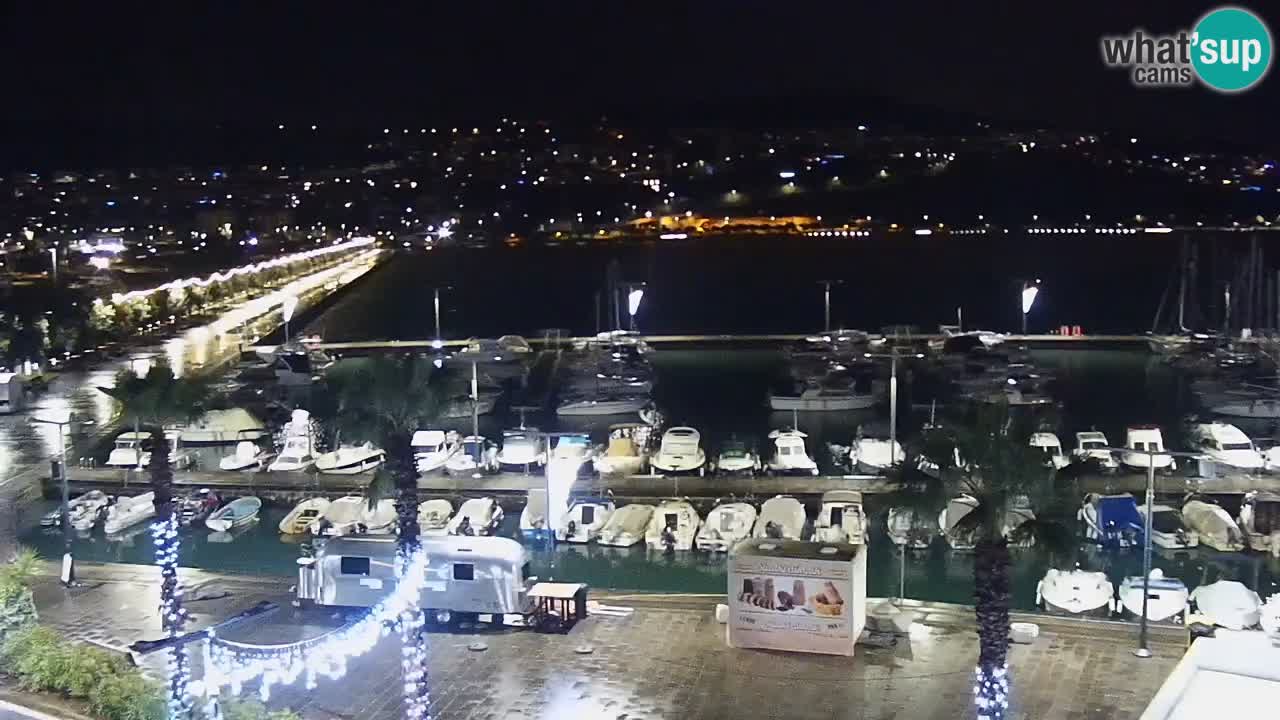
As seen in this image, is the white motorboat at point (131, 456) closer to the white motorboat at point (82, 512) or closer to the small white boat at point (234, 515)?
the white motorboat at point (82, 512)

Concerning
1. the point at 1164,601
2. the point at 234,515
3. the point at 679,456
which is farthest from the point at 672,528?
the point at 234,515

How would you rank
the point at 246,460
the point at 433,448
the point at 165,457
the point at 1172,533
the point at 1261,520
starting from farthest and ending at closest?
the point at 433,448
the point at 246,460
the point at 1261,520
the point at 1172,533
the point at 165,457

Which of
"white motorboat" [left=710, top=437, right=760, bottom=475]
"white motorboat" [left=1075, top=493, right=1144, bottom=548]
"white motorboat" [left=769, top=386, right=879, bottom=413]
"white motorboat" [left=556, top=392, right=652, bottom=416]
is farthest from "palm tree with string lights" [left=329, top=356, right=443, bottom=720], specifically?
"white motorboat" [left=769, top=386, right=879, bottom=413]

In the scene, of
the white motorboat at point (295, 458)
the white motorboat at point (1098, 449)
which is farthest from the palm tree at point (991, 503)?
the white motorboat at point (295, 458)

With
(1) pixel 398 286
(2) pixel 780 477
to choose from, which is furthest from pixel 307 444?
(1) pixel 398 286

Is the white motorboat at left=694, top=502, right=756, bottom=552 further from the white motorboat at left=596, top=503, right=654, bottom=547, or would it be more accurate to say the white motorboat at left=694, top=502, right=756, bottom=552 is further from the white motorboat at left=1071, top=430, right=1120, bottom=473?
the white motorboat at left=1071, top=430, right=1120, bottom=473

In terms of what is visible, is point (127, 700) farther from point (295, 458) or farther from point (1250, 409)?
point (1250, 409)
